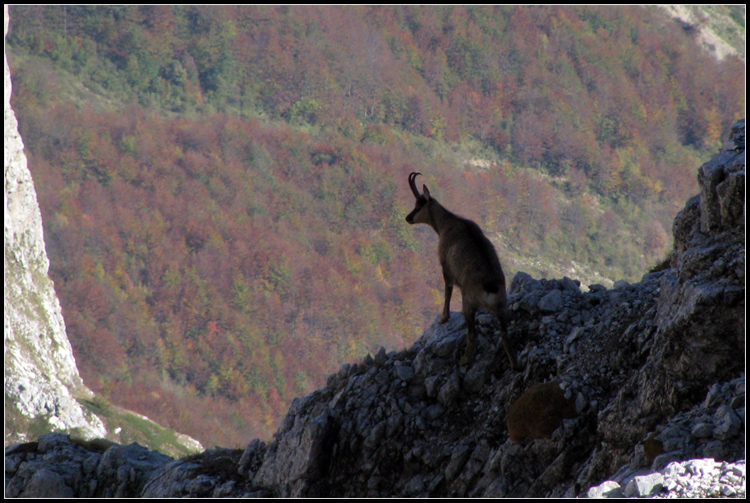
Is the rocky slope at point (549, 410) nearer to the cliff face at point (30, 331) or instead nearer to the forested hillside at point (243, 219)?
the cliff face at point (30, 331)

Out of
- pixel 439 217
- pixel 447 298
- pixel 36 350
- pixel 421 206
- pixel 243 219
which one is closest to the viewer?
pixel 447 298

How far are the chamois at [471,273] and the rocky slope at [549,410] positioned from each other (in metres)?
0.80

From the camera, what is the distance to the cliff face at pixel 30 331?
68.9m

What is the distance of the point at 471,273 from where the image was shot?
12.9m

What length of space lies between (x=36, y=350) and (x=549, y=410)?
7768 cm

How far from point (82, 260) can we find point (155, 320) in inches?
760

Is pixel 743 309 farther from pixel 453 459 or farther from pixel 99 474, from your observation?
pixel 99 474

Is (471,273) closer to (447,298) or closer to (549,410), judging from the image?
(447,298)

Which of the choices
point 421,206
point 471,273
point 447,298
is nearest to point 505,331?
point 471,273

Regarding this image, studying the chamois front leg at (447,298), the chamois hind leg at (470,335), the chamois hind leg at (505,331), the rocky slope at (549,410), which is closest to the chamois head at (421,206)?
the chamois front leg at (447,298)

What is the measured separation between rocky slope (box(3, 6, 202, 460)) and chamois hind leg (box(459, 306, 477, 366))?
212ft

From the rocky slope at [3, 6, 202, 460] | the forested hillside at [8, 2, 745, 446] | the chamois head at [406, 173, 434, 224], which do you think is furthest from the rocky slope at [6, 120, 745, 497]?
the forested hillside at [8, 2, 745, 446]

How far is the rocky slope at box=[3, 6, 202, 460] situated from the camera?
69438 mm

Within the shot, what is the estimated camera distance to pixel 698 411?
9.39m
